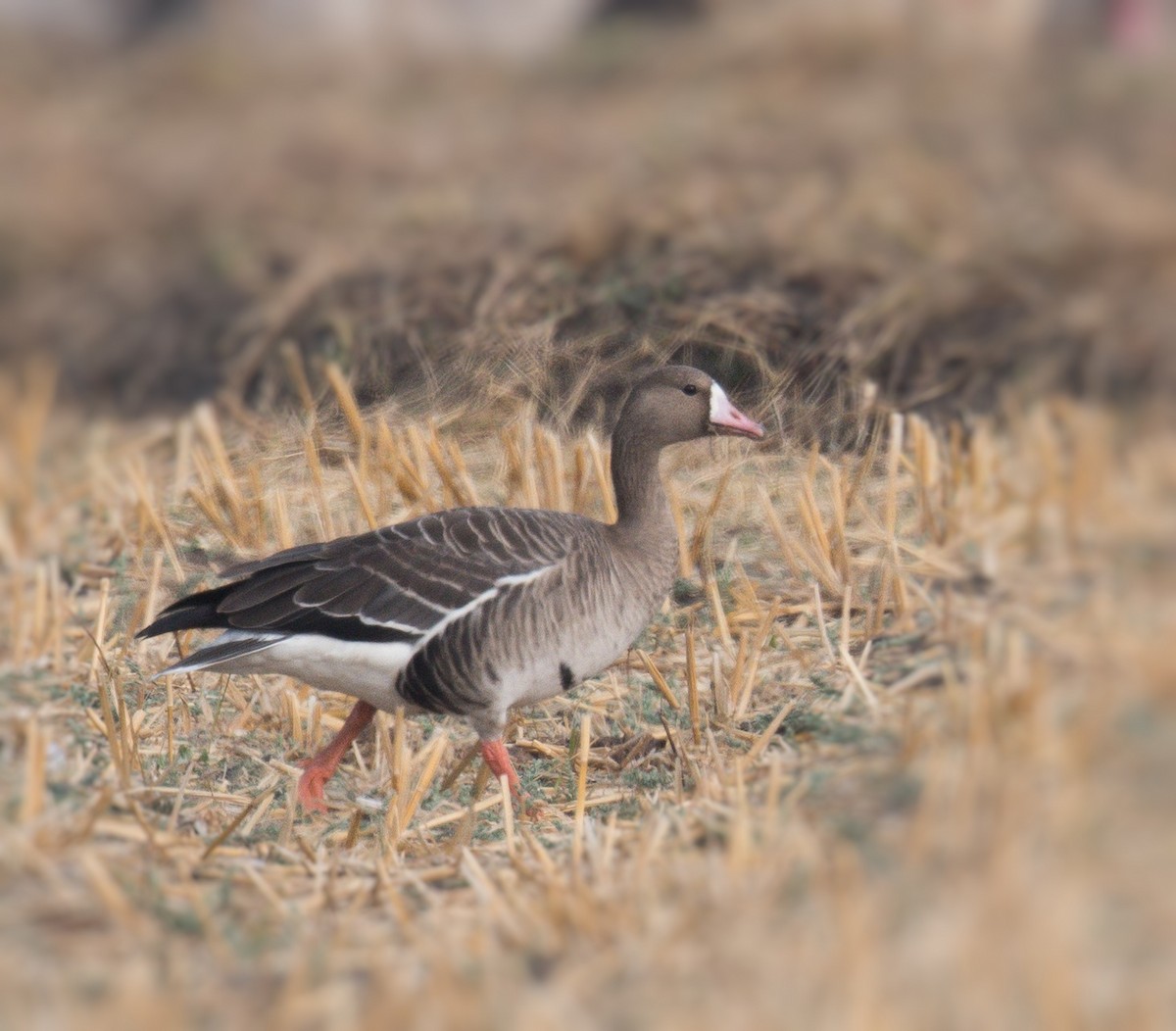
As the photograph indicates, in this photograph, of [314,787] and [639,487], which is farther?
[639,487]

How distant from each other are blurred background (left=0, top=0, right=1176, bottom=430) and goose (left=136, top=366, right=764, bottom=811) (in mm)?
499

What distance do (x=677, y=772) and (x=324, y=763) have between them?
1.17 metres

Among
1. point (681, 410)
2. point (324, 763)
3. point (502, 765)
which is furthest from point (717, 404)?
point (324, 763)

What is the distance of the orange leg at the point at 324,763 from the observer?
212 inches

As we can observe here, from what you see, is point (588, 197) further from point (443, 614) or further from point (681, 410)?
point (443, 614)

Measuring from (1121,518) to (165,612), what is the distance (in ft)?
9.96

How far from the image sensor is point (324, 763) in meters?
5.44

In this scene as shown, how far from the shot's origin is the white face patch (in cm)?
550

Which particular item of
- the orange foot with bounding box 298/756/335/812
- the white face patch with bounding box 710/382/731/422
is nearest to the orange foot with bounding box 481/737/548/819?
the orange foot with bounding box 298/756/335/812

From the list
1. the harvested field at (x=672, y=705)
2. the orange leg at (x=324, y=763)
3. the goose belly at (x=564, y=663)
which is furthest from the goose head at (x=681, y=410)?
the orange leg at (x=324, y=763)

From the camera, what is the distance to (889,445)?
581 centimetres

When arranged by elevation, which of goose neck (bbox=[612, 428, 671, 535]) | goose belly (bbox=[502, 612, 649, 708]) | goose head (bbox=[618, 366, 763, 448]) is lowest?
goose belly (bbox=[502, 612, 649, 708])

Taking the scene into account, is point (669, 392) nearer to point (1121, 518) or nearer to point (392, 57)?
point (1121, 518)

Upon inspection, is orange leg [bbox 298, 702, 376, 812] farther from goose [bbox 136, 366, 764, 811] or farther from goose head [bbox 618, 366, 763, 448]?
goose head [bbox 618, 366, 763, 448]
